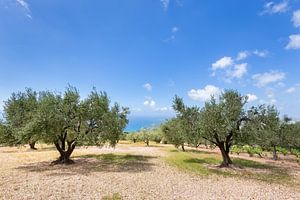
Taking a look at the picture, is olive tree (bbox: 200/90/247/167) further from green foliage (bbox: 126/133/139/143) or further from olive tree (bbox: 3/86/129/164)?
green foliage (bbox: 126/133/139/143)

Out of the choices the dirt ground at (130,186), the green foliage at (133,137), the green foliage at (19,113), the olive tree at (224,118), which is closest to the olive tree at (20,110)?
the green foliage at (19,113)

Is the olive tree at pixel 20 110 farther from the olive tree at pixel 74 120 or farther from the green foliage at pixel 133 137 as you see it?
the green foliage at pixel 133 137

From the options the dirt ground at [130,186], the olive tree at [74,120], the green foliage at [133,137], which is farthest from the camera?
the green foliage at [133,137]

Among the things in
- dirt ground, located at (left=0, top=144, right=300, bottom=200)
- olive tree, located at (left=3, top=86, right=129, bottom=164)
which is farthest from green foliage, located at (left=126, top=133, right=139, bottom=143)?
dirt ground, located at (left=0, top=144, right=300, bottom=200)

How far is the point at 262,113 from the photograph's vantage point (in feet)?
92.7

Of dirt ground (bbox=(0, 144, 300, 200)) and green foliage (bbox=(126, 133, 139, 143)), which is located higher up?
green foliage (bbox=(126, 133, 139, 143))

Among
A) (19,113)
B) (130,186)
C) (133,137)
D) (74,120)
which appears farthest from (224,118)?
(133,137)

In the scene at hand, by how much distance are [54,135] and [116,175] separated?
31.3ft

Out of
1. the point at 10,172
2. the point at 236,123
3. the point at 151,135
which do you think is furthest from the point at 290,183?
the point at 151,135

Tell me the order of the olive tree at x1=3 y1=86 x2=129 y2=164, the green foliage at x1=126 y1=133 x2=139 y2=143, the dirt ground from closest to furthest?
the dirt ground
the olive tree at x1=3 y1=86 x2=129 y2=164
the green foliage at x1=126 y1=133 x2=139 y2=143

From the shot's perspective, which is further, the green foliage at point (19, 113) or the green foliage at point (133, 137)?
the green foliage at point (133, 137)

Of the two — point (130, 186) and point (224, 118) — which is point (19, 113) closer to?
point (130, 186)

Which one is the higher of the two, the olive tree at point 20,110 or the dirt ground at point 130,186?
the olive tree at point 20,110

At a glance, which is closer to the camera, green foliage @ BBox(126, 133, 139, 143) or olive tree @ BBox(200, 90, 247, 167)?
olive tree @ BBox(200, 90, 247, 167)
